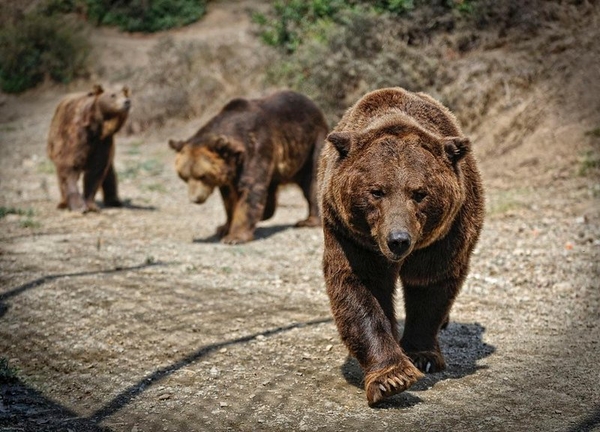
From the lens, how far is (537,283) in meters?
7.50

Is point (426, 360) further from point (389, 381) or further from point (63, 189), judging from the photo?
point (63, 189)

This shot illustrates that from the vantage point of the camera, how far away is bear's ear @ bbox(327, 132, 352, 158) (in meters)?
4.38

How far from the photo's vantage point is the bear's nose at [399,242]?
158 inches

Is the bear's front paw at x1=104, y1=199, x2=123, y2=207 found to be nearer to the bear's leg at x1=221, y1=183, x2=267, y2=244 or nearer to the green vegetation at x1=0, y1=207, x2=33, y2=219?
the green vegetation at x1=0, y1=207, x2=33, y2=219

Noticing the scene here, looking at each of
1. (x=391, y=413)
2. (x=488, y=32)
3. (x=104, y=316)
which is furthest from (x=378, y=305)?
(x=488, y=32)

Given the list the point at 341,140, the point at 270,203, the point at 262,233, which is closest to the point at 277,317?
the point at 341,140

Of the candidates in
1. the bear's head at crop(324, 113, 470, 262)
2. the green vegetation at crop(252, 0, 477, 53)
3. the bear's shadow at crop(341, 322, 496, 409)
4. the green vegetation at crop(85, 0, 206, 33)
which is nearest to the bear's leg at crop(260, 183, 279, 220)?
the bear's shadow at crop(341, 322, 496, 409)

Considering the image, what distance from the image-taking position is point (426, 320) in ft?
16.3

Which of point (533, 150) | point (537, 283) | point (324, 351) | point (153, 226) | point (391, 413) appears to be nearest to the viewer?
point (391, 413)

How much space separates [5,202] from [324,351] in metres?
8.48

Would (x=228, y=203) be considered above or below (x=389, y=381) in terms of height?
below

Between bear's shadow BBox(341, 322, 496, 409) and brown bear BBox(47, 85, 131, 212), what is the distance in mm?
7027

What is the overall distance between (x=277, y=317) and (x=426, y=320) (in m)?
1.73

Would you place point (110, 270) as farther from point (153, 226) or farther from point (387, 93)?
point (387, 93)
